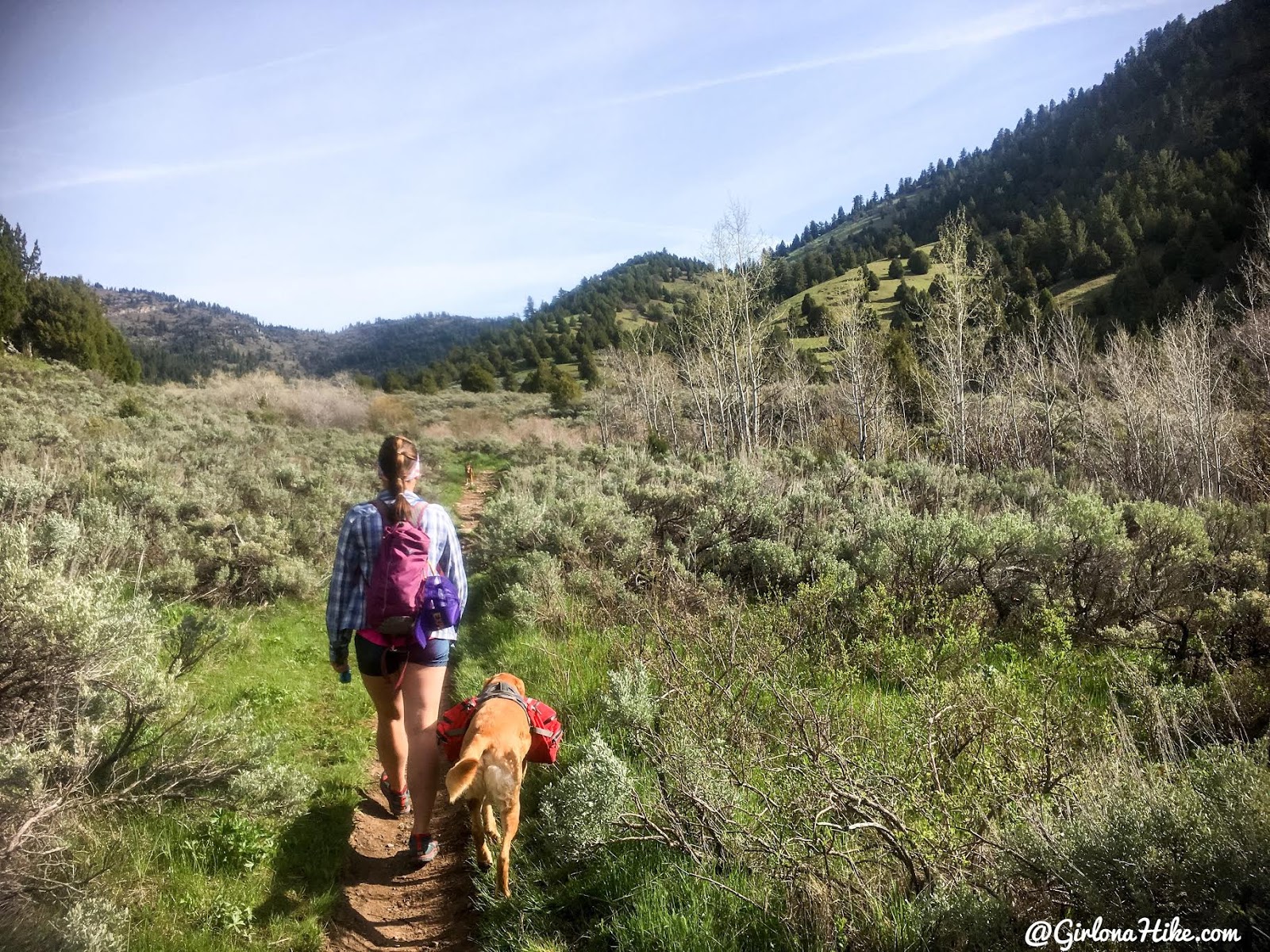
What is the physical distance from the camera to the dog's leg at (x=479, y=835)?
2918mm

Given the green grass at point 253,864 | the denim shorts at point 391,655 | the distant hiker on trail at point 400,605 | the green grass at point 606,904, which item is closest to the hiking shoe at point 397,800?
the green grass at point 253,864

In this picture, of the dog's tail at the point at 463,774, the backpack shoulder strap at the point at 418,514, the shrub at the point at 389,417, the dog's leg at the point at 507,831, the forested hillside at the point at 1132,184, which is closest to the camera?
the dog's tail at the point at 463,774

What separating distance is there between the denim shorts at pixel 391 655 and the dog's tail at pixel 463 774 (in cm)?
57

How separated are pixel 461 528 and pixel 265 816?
28.8 feet

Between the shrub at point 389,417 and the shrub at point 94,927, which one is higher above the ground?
the shrub at point 389,417

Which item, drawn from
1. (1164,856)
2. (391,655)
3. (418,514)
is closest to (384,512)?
(418,514)

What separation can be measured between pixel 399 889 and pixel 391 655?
1.26m

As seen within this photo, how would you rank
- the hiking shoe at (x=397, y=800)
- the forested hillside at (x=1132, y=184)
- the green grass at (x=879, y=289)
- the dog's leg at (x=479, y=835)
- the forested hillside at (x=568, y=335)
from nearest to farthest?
the dog's leg at (x=479, y=835), the hiking shoe at (x=397, y=800), the forested hillside at (x=1132, y=184), the forested hillside at (x=568, y=335), the green grass at (x=879, y=289)

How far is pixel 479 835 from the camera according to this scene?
299cm

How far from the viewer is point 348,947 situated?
2.85 m

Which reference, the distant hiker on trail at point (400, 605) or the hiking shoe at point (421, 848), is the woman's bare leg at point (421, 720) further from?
the hiking shoe at point (421, 848)

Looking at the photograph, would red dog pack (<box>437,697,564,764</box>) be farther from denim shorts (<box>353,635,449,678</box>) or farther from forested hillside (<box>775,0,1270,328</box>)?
Result: forested hillside (<box>775,0,1270,328</box>)

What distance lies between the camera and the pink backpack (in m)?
2.99

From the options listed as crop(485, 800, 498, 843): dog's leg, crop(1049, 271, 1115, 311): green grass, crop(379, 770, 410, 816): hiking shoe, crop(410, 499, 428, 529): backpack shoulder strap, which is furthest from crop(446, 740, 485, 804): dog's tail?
crop(1049, 271, 1115, 311): green grass
